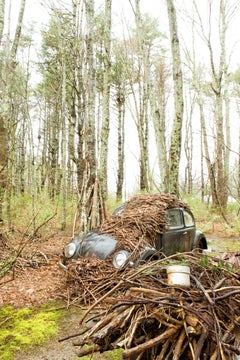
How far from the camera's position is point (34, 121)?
26250 millimetres

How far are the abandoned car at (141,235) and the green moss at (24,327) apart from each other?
38.3 inches

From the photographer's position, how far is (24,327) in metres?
3.56

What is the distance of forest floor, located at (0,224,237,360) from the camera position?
308 cm

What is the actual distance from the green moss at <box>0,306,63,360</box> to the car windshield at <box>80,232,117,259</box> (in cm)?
100

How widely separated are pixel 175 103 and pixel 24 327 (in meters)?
7.08

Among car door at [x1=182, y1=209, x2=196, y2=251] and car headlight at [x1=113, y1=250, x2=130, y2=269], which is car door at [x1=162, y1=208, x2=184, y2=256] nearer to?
car door at [x1=182, y1=209, x2=196, y2=251]

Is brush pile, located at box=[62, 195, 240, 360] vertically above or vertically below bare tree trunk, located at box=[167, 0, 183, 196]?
below

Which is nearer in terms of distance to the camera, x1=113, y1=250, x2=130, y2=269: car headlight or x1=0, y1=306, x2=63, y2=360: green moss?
x1=0, y1=306, x2=63, y2=360: green moss

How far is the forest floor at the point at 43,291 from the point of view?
3.08 m

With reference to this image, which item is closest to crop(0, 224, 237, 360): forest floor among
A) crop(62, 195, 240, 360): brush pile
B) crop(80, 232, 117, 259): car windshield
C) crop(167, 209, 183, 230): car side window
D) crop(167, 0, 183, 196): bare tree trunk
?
crop(80, 232, 117, 259): car windshield

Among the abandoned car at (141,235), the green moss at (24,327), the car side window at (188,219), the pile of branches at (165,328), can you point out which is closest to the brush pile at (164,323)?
the pile of branches at (165,328)

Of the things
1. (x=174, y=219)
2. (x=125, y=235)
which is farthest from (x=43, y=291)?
(x=174, y=219)

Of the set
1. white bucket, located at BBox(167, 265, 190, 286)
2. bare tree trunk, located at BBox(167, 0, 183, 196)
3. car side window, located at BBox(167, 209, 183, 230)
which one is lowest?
white bucket, located at BBox(167, 265, 190, 286)

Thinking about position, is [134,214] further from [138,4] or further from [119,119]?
[119,119]
